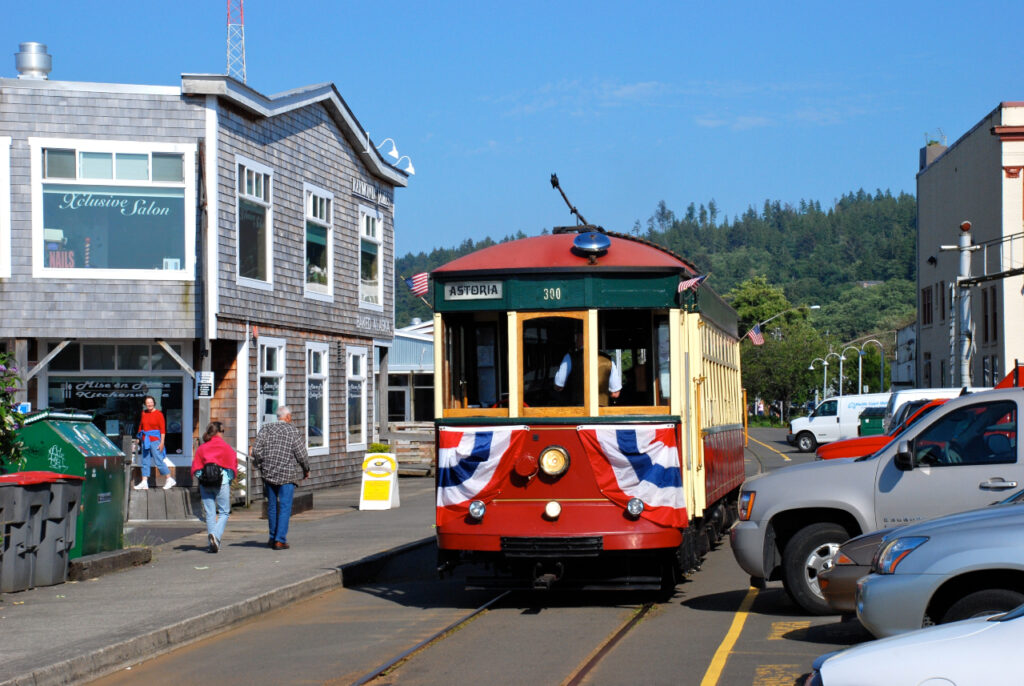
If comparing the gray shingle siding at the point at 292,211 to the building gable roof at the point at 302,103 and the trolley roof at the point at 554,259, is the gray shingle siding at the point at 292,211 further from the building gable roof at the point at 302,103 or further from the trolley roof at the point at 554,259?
the trolley roof at the point at 554,259

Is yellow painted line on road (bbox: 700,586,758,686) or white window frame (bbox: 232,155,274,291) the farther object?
white window frame (bbox: 232,155,274,291)

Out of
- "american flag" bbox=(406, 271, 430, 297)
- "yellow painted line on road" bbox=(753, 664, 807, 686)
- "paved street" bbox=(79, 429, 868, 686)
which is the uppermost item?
"american flag" bbox=(406, 271, 430, 297)

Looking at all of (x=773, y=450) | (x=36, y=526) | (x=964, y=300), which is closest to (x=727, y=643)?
(x=36, y=526)

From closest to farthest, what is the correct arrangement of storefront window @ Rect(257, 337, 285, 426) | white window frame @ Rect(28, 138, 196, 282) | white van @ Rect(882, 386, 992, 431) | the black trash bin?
the black trash bin < white window frame @ Rect(28, 138, 196, 282) < storefront window @ Rect(257, 337, 285, 426) < white van @ Rect(882, 386, 992, 431)

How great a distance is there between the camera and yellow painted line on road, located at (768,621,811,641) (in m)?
9.53

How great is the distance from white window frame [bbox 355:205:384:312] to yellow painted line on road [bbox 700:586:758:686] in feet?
58.7

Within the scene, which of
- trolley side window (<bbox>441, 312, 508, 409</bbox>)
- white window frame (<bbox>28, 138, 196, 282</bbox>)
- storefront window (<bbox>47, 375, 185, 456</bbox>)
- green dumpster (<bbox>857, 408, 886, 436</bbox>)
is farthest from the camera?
green dumpster (<bbox>857, 408, 886, 436</bbox>)

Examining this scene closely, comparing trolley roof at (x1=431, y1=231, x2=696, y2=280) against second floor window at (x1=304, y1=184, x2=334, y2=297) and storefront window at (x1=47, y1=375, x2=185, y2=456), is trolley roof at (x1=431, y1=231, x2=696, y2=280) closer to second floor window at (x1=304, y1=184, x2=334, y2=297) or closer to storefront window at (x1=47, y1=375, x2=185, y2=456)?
storefront window at (x1=47, y1=375, x2=185, y2=456)

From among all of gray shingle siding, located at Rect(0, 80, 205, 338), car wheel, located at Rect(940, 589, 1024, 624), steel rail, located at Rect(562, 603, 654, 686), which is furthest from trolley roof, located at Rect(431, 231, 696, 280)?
gray shingle siding, located at Rect(0, 80, 205, 338)

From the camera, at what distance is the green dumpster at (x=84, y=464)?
43.7 feet

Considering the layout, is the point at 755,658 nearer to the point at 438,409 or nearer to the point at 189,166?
the point at 438,409

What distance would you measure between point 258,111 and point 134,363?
4991 millimetres

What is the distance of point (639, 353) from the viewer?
1157 centimetres

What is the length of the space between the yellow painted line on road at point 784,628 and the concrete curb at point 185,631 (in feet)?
15.0
